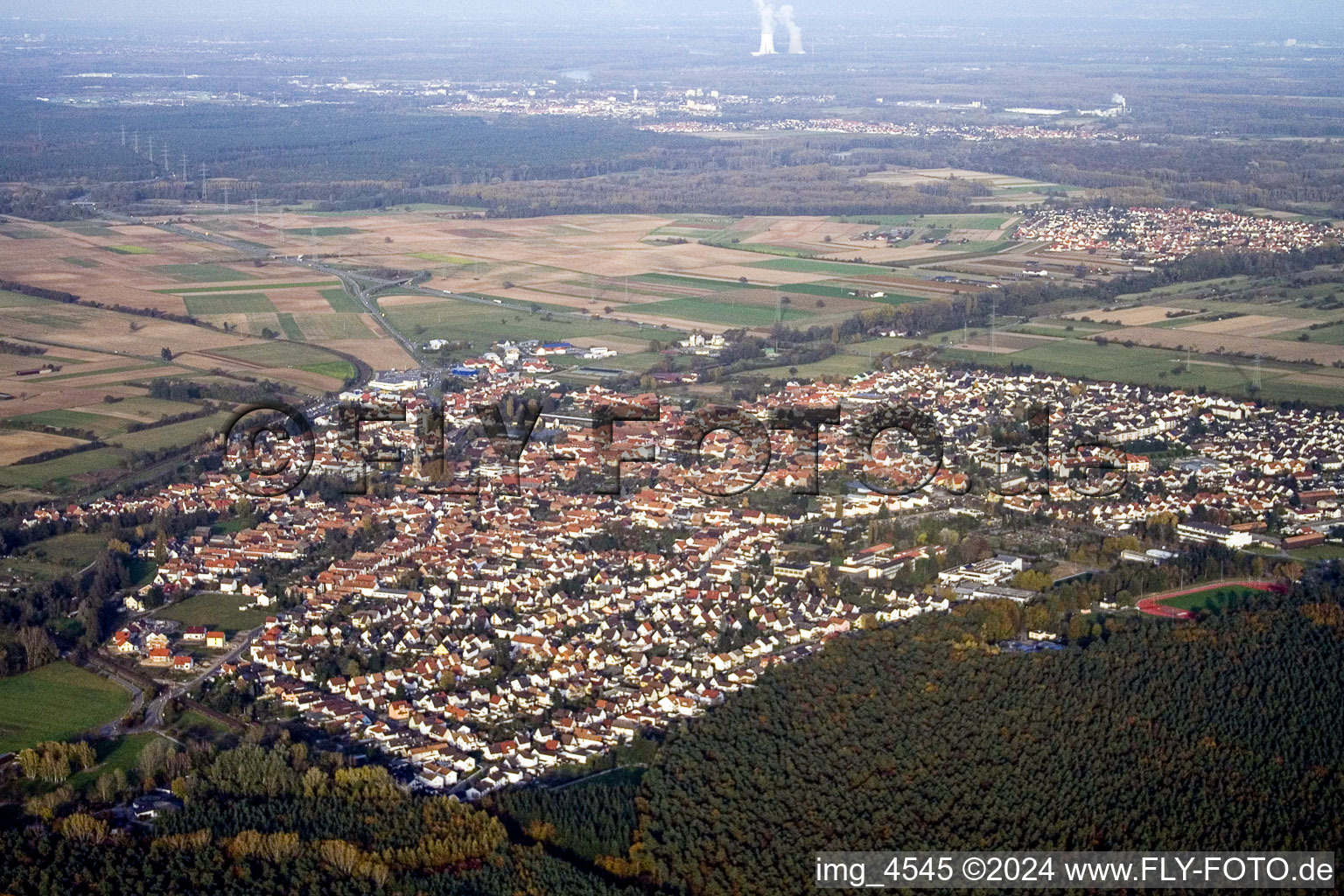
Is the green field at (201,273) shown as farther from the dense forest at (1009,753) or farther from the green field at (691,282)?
the dense forest at (1009,753)

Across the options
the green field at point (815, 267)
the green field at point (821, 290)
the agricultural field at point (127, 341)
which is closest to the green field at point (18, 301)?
the agricultural field at point (127, 341)

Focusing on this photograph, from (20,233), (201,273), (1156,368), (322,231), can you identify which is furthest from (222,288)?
(1156,368)

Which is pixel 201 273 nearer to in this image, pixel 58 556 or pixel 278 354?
pixel 278 354

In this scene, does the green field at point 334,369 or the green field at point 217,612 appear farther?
the green field at point 334,369

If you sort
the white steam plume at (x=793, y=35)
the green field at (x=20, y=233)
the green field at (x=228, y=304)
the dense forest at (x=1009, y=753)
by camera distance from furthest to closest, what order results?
the white steam plume at (x=793, y=35) < the green field at (x=20, y=233) < the green field at (x=228, y=304) < the dense forest at (x=1009, y=753)

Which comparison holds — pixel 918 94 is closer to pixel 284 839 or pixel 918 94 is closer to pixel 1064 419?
pixel 1064 419
